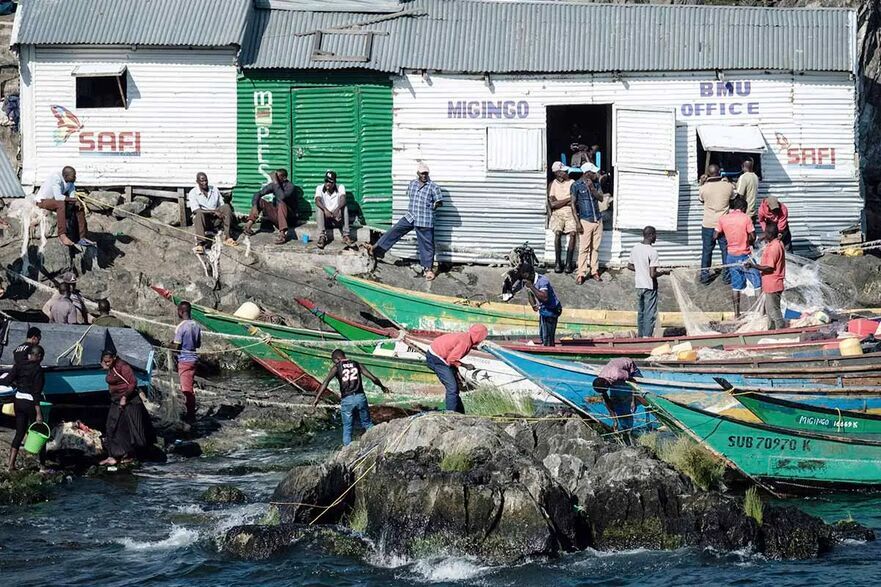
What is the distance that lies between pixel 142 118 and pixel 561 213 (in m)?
7.79

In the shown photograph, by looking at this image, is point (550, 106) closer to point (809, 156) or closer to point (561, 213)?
point (561, 213)

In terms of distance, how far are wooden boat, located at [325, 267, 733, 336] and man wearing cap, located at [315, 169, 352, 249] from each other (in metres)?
1.77

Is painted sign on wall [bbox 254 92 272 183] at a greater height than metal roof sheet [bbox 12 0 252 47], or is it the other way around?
metal roof sheet [bbox 12 0 252 47]

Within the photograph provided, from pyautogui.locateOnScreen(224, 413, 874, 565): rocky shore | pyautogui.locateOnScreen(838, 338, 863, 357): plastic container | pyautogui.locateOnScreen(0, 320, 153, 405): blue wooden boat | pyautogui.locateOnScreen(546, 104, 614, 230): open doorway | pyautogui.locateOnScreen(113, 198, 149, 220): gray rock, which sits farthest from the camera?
pyautogui.locateOnScreen(546, 104, 614, 230): open doorway

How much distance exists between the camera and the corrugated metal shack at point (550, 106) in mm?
28125

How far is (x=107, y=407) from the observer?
2158 centimetres

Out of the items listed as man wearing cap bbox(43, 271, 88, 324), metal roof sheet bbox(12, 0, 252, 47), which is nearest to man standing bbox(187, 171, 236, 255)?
metal roof sheet bbox(12, 0, 252, 47)

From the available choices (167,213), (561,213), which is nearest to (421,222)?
(561,213)

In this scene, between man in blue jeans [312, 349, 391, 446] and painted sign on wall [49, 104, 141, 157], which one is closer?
man in blue jeans [312, 349, 391, 446]

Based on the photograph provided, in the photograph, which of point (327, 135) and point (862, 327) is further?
point (327, 135)

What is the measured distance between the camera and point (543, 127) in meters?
28.3

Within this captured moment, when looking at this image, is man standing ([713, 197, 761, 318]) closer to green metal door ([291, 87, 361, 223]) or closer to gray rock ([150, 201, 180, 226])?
green metal door ([291, 87, 361, 223])

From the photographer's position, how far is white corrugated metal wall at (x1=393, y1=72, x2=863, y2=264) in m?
28.2

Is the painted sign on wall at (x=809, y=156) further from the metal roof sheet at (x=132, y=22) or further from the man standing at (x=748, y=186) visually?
the metal roof sheet at (x=132, y=22)
